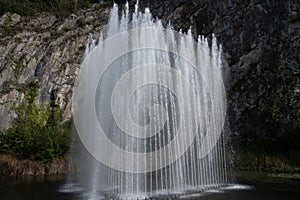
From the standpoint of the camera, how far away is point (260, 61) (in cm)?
2419

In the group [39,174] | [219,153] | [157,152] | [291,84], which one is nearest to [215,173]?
[219,153]

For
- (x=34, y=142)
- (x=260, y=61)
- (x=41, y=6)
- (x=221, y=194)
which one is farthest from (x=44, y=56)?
(x=221, y=194)

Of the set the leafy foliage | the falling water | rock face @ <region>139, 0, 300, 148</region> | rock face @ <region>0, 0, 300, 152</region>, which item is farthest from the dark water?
the leafy foliage

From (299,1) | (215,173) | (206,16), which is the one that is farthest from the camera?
(206,16)

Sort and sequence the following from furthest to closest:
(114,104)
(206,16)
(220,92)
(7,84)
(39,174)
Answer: (7,84) → (206,16) → (220,92) → (39,174) → (114,104)

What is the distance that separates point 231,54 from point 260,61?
2.58 m

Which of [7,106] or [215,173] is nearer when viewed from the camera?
[215,173]

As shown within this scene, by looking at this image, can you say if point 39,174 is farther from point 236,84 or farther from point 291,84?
point 291,84

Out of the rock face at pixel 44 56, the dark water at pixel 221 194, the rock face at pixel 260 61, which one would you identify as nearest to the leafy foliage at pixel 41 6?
the rock face at pixel 44 56

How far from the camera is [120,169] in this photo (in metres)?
11.1

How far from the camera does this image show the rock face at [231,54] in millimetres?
22062

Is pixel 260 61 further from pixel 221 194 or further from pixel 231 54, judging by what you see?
pixel 221 194

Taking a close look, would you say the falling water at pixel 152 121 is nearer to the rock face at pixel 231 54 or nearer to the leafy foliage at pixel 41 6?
the rock face at pixel 231 54

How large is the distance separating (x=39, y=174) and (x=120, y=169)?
11.2 m
